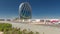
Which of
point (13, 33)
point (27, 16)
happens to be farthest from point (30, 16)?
point (13, 33)

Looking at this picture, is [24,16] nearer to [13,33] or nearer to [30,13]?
[30,13]

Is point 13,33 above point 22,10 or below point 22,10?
below

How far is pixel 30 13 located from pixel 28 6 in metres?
6.09

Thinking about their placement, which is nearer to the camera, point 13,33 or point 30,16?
point 13,33

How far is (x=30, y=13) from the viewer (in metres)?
124

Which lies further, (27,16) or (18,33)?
(27,16)

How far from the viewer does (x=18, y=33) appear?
48.7 ft

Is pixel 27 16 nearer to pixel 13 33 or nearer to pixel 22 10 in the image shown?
pixel 22 10

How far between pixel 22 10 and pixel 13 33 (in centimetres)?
10709

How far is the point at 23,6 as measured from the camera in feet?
405

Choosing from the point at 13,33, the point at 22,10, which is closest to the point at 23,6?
the point at 22,10

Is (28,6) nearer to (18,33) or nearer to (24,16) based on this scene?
(24,16)

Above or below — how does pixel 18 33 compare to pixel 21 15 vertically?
below

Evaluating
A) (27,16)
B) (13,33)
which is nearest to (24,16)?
(27,16)
